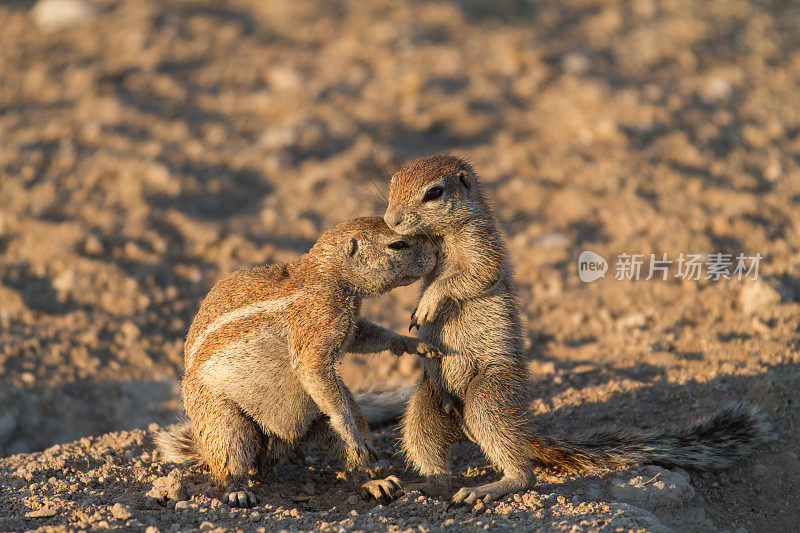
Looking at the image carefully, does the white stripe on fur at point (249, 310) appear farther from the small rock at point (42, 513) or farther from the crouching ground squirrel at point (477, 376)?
the small rock at point (42, 513)

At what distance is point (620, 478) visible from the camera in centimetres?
446

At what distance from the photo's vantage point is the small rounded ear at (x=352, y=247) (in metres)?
4.43

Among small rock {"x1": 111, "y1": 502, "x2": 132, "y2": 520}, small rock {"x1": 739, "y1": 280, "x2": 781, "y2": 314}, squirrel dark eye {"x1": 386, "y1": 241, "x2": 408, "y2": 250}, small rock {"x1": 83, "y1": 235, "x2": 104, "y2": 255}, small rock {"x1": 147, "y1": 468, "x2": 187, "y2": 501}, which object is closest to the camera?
small rock {"x1": 111, "y1": 502, "x2": 132, "y2": 520}

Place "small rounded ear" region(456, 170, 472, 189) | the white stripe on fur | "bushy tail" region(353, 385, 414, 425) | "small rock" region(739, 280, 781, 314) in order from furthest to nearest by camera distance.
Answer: "small rock" region(739, 280, 781, 314), "bushy tail" region(353, 385, 414, 425), "small rounded ear" region(456, 170, 472, 189), the white stripe on fur

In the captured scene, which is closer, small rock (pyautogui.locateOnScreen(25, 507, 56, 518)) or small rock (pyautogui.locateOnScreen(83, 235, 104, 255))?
small rock (pyautogui.locateOnScreen(25, 507, 56, 518))

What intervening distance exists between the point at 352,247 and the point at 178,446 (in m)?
1.73

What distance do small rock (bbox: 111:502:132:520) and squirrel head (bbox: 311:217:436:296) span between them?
1699 millimetres

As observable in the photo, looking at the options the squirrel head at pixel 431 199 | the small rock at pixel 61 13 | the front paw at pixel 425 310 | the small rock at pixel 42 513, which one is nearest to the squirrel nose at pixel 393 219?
the squirrel head at pixel 431 199

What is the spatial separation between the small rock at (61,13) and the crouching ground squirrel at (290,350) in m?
8.10

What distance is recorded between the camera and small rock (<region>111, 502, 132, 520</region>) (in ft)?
12.9

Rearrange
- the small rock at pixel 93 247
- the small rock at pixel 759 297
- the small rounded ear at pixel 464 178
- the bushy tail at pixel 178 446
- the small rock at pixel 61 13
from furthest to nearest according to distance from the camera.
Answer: the small rock at pixel 61 13 → the small rock at pixel 93 247 → the small rock at pixel 759 297 → the bushy tail at pixel 178 446 → the small rounded ear at pixel 464 178

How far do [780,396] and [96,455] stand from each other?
4.60 meters

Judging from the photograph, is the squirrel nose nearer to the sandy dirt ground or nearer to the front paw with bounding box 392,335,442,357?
the front paw with bounding box 392,335,442,357

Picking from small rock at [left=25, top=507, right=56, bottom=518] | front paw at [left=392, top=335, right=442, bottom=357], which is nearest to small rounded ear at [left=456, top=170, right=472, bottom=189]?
front paw at [left=392, top=335, right=442, bottom=357]
